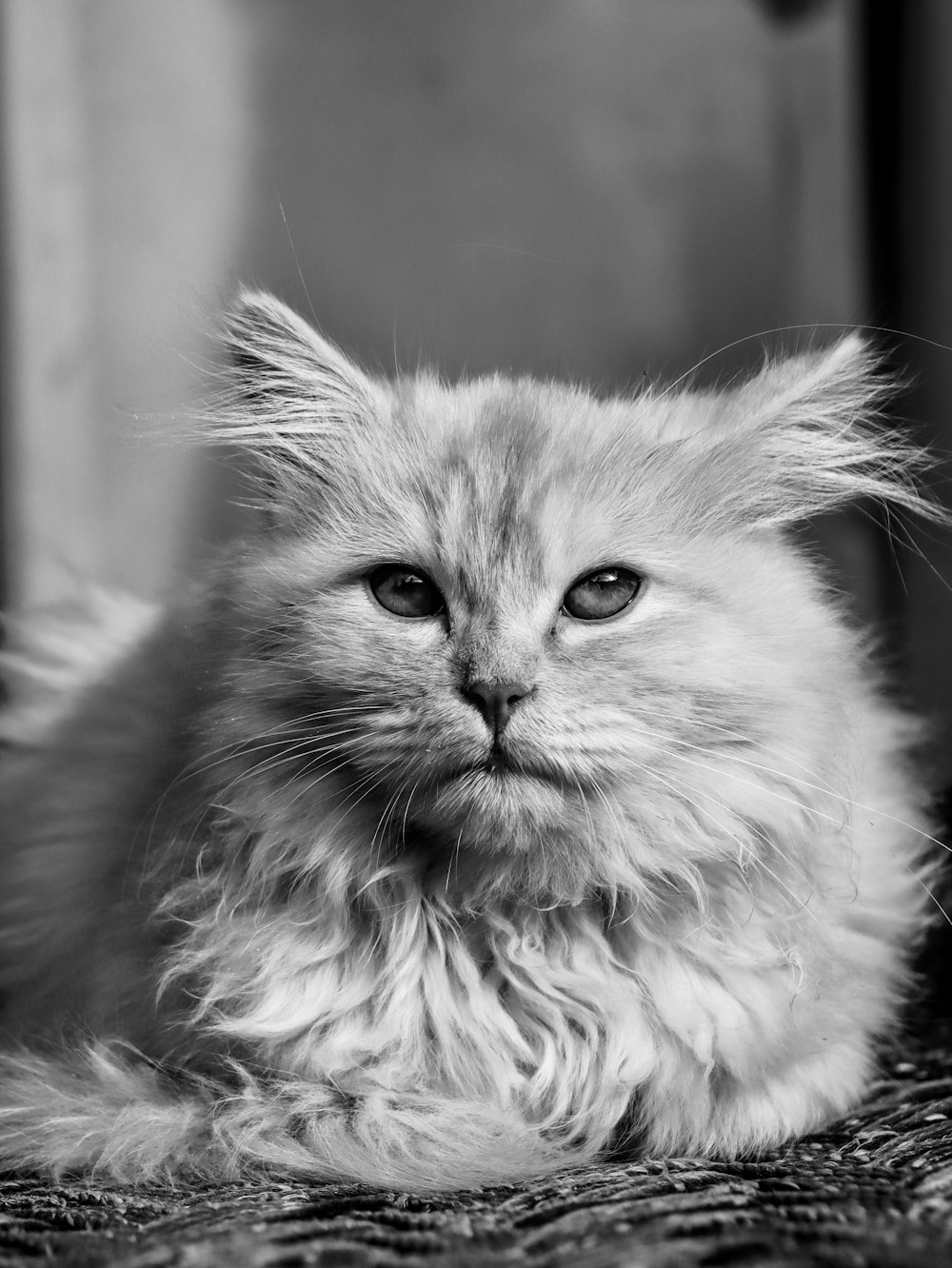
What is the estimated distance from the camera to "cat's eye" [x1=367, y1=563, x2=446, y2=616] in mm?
1212

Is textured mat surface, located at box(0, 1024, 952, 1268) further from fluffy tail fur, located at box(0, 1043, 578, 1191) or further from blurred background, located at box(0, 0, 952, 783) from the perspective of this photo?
blurred background, located at box(0, 0, 952, 783)

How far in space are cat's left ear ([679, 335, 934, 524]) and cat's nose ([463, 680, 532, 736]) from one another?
0.34 meters

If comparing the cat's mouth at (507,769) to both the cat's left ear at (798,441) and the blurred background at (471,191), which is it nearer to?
the cat's left ear at (798,441)

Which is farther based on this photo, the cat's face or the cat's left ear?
the cat's left ear

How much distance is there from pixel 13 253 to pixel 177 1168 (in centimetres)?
179

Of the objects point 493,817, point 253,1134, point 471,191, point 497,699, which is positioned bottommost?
point 253,1134

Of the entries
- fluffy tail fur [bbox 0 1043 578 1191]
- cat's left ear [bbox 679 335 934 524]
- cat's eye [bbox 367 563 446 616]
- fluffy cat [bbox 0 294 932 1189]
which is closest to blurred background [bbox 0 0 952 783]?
cat's left ear [bbox 679 335 934 524]

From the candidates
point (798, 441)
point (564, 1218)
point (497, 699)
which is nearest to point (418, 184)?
point (798, 441)

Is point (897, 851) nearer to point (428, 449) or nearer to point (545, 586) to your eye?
point (545, 586)

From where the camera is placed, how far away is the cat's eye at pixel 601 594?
1.18m

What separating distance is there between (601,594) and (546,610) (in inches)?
2.5

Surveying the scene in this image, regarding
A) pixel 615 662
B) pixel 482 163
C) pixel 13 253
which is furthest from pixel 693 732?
pixel 13 253

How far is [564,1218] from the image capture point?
0.96m

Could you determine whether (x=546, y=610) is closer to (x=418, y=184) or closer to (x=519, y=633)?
(x=519, y=633)
